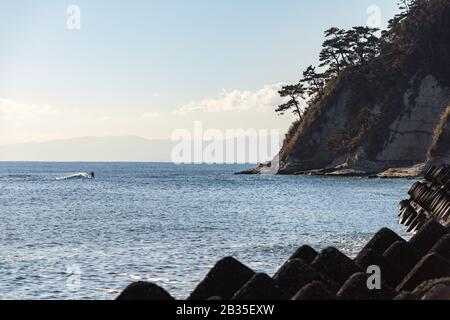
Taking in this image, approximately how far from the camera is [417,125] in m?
105

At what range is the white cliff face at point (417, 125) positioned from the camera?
340ft

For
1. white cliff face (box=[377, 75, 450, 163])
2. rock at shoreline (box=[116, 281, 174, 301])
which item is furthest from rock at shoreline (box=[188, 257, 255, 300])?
white cliff face (box=[377, 75, 450, 163])

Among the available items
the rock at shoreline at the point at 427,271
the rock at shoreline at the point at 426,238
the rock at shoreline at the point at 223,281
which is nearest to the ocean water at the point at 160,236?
the rock at shoreline at the point at 426,238

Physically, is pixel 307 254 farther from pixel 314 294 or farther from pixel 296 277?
pixel 314 294

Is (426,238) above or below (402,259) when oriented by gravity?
above

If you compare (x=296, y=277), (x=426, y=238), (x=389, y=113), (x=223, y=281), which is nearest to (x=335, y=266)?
(x=296, y=277)

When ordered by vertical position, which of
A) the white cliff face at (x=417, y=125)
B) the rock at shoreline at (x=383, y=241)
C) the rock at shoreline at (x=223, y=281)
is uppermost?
the white cliff face at (x=417, y=125)

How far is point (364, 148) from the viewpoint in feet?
368

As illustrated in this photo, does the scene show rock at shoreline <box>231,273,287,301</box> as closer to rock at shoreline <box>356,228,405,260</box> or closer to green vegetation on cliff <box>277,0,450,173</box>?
rock at shoreline <box>356,228,405,260</box>

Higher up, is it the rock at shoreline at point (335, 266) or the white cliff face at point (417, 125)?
the white cliff face at point (417, 125)

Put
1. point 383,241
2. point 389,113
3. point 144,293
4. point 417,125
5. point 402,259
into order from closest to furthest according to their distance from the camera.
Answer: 1. point 144,293
2. point 402,259
3. point 383,241
4. point 417,125
5. point 389,113

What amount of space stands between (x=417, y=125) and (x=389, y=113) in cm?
743

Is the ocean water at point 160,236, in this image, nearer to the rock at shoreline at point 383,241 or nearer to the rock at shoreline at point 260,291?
the rock at shoreline at point 383,241

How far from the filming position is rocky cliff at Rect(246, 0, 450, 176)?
343ft
